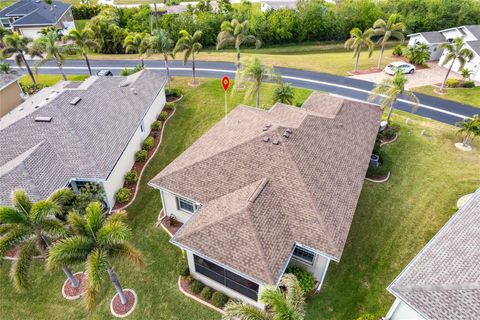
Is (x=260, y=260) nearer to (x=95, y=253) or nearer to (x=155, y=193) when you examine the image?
(x=95, y=253)

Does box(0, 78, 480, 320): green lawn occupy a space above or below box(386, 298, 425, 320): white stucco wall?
below

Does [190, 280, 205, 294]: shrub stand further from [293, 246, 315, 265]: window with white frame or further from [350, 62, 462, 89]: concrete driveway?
[350, 62, 462, 89]: concrete driveway

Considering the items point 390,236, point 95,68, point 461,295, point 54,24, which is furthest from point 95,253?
point 54,24

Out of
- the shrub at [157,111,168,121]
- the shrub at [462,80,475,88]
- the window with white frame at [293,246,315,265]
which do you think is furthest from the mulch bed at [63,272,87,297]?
the shrub at [462,80,475,88]

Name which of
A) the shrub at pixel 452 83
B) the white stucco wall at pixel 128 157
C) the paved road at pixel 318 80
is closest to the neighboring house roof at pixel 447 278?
the white stucco wall at pixel 128 157

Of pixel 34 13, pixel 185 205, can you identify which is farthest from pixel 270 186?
pixel 34 13

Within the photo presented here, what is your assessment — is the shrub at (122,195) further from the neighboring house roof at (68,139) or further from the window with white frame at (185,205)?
the window with white frame at (185,205)
